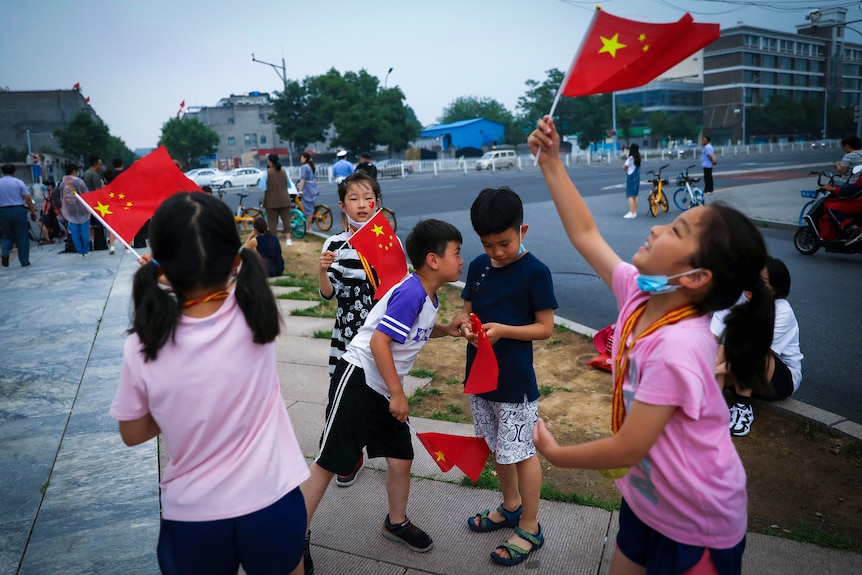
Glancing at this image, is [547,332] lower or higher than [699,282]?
lower

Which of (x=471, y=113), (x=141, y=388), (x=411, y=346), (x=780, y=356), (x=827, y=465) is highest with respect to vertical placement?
(x=471, y=113)

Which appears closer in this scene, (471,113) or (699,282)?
(699,282)

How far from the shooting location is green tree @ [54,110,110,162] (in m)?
49.5

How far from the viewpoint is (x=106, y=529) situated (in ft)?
11.2

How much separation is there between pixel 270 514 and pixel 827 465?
3.52 metres

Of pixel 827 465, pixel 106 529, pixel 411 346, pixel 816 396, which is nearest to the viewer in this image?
pixel 411 346

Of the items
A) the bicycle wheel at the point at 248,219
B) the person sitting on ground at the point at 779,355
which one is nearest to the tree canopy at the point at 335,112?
the bicycle wheel at the point at 248,219

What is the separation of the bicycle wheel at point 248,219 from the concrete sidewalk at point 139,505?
346 inches

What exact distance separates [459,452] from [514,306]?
79 cm

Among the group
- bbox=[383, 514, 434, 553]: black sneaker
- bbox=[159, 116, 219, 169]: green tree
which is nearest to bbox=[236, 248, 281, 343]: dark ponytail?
bbox=[383, 514, 434, 553]: black sneaker

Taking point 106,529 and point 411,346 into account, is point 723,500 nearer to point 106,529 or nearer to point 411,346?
point 411,346

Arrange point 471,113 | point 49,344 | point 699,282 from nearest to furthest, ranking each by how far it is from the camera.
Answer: point 699,282
point 49,344
point 471,113

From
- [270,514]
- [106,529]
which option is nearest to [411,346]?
[270,514]

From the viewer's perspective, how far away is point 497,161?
4619 cm
